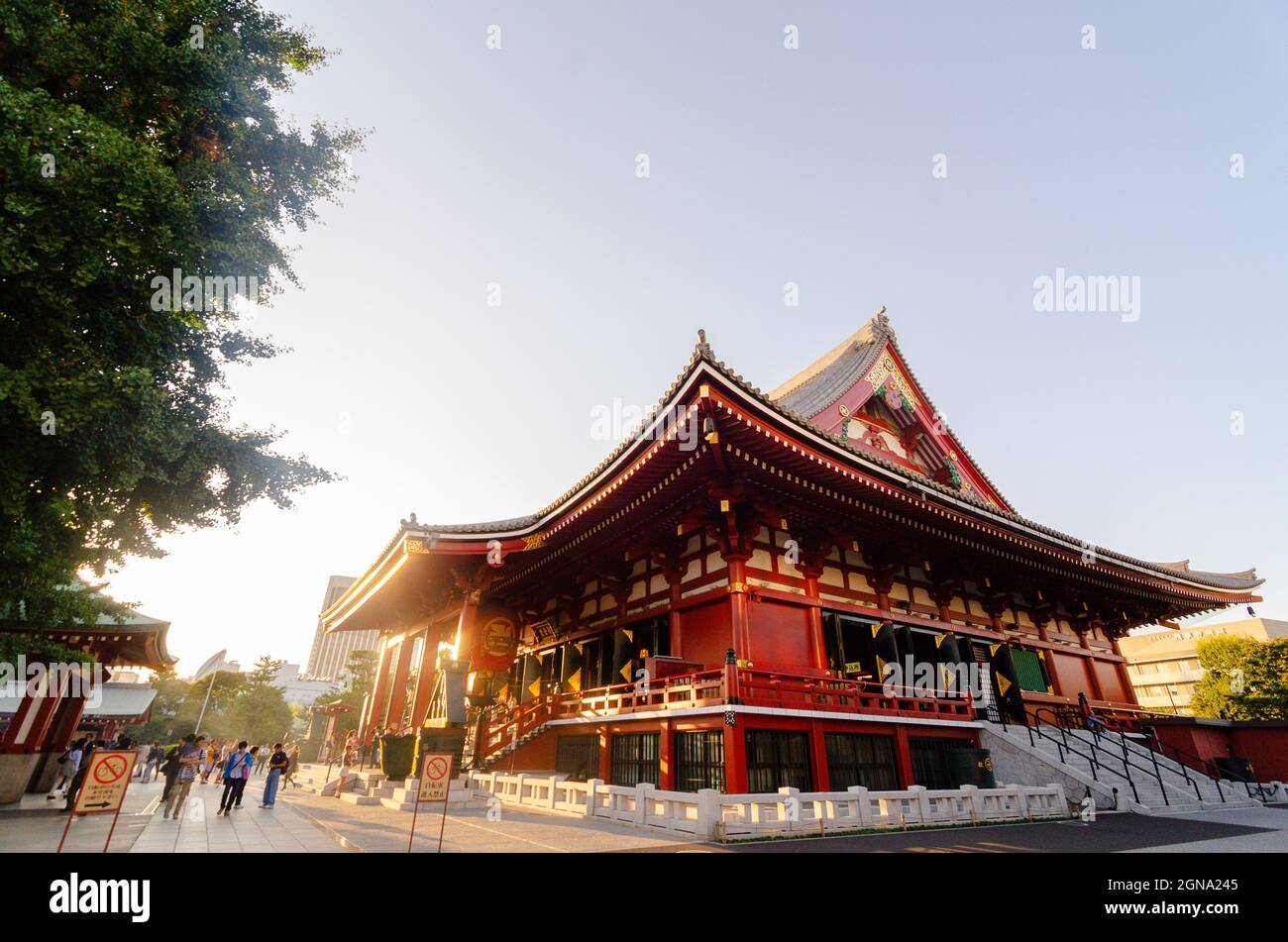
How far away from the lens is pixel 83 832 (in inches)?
339

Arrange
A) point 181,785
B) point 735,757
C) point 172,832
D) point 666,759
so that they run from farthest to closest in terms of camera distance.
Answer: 1. point 666,759
2. point 181,785
3. point 735,757
4. point 172,832

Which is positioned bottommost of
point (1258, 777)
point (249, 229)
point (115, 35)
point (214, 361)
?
point (1258, 777)

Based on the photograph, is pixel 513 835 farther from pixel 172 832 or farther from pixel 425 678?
pixel 425 678

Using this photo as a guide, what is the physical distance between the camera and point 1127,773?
12086 mm

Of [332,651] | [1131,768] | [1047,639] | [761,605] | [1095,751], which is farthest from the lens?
[332,651]

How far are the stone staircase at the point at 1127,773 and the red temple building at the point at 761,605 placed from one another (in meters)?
0.99

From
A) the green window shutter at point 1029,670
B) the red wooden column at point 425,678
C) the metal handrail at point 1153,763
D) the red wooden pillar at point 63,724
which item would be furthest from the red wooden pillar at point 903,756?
the red wooden pillar at point 63,724

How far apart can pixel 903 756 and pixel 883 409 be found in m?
12.0

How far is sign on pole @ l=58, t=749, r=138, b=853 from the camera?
222 inches

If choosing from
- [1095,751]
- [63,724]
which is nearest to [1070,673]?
[1095,751]

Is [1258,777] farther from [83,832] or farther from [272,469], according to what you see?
[83,832]
